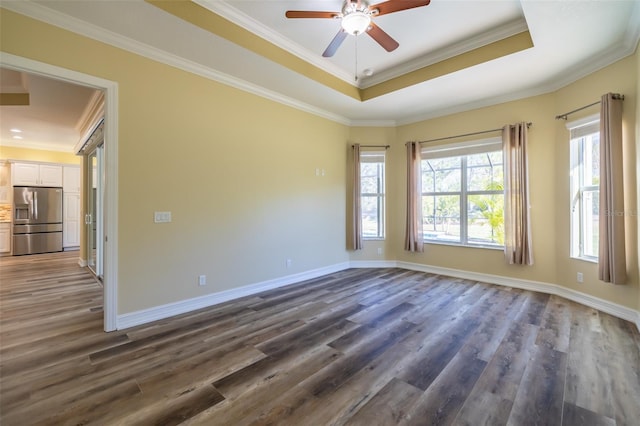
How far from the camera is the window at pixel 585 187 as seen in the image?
3494 mm

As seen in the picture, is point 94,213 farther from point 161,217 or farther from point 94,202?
point 161,217

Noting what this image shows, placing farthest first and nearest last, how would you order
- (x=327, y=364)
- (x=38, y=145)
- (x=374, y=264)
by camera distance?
(x=38, y=145)
(x=374, y=264)
(x=327, y=364)

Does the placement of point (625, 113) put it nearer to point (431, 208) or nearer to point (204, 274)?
point (431, 208)

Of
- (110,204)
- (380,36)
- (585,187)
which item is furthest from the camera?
(585,187)

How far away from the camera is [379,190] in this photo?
5.72 metres

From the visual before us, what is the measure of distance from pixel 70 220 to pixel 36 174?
4.78 ft

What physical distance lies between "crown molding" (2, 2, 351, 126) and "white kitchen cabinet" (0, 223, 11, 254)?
7.59 meters

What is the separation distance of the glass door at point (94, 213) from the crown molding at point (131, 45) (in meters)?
2.57

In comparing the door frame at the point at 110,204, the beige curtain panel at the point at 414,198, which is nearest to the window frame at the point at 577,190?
the beige curtain panel at the point at 414,198

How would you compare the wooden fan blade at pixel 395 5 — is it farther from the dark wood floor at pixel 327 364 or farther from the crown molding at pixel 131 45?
the dark wood floor at pixel 327 364

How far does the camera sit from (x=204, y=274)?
3.49 m

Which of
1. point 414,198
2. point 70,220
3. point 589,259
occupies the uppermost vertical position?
point 414,198

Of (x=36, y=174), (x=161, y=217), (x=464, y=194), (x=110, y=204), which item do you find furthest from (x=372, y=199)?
(x=36, y=174)

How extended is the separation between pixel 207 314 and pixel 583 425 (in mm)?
3293
